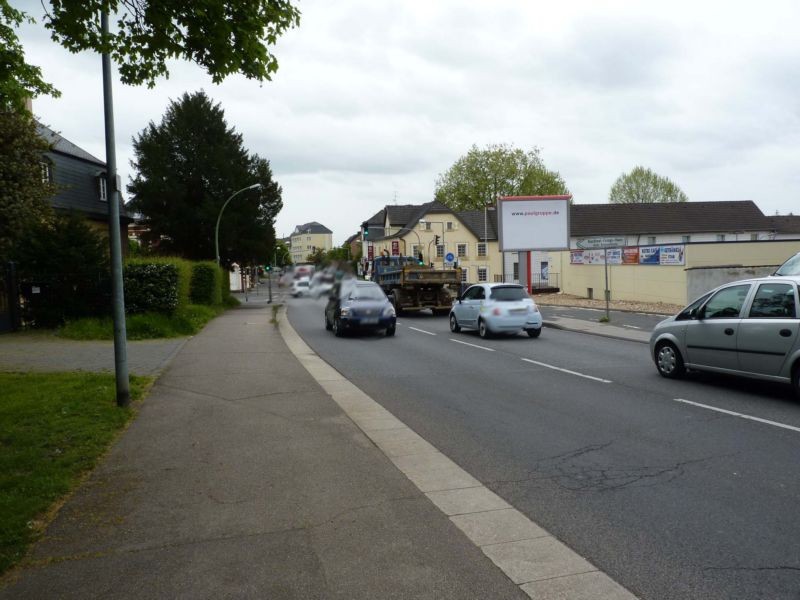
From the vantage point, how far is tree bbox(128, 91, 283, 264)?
37500 millimetres

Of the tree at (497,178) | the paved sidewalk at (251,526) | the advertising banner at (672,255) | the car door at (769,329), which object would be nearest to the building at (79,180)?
the paved sidewalk at (251,526)

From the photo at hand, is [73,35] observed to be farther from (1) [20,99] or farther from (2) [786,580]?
(2) [786,580]

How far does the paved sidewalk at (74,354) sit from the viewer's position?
40.3ft

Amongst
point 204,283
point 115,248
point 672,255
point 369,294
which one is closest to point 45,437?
point 115,248

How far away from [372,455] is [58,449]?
319cm

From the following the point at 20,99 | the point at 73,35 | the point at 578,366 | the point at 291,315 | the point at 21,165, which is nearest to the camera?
the point at 73,35

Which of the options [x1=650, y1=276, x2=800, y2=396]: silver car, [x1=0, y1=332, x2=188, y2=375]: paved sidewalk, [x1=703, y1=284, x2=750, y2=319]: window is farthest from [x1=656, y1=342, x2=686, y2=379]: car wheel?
[x1=0, y1=332, x2=188, y2=375]: paved sidewalk

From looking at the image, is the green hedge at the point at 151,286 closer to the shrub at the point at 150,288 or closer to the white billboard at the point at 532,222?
the shrub at the point at 150,288

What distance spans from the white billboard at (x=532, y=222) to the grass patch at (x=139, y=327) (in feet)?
58.1

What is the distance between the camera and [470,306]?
19.7 m

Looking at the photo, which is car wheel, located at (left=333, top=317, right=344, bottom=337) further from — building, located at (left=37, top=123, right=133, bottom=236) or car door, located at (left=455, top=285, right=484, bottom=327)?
building, located at (left=37, top=123, right=133, bottom=236)

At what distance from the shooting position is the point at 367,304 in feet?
64.2

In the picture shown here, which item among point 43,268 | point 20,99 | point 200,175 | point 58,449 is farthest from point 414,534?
point 200,175

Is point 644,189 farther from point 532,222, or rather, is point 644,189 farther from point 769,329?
point 769,329
